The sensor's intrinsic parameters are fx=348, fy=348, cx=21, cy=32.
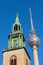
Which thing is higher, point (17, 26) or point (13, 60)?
point (17, 26)

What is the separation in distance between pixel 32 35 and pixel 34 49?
12.0 ft

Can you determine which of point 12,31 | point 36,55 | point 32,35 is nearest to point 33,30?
point 32,35

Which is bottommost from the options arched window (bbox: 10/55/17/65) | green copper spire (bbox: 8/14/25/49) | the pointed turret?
arched window (bbox: 10/55/17/65)

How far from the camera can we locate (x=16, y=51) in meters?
75.9

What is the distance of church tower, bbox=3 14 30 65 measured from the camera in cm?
7450

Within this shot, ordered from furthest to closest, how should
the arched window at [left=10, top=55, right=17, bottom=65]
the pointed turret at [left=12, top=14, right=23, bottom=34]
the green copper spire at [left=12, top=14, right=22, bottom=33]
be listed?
the green copper spire at [left=12, top=14, right=22, bottom=33] → the pointed turret at [left=12, top=14, right=23, bottom=34] → the arched window at [left=10, top=55, right=17, bottom=65]

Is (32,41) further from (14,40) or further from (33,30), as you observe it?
(14,40)

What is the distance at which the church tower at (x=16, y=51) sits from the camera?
74.5 metres

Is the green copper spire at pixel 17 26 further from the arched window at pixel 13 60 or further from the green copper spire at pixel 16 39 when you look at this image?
the arched window at pixel 13 60

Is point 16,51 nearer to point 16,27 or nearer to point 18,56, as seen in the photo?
point 18,56

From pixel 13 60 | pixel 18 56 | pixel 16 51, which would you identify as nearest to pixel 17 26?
pixel 16 51

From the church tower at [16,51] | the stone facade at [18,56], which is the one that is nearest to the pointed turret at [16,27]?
the church tower at [16,51]

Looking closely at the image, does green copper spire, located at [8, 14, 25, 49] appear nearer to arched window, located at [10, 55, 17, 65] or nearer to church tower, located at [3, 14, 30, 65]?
church tower, located at [3, 14, 30, 65]

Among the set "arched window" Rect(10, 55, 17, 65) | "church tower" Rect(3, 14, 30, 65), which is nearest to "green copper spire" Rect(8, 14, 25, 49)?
"church tower" Rect(3, 14, 30, 65)
